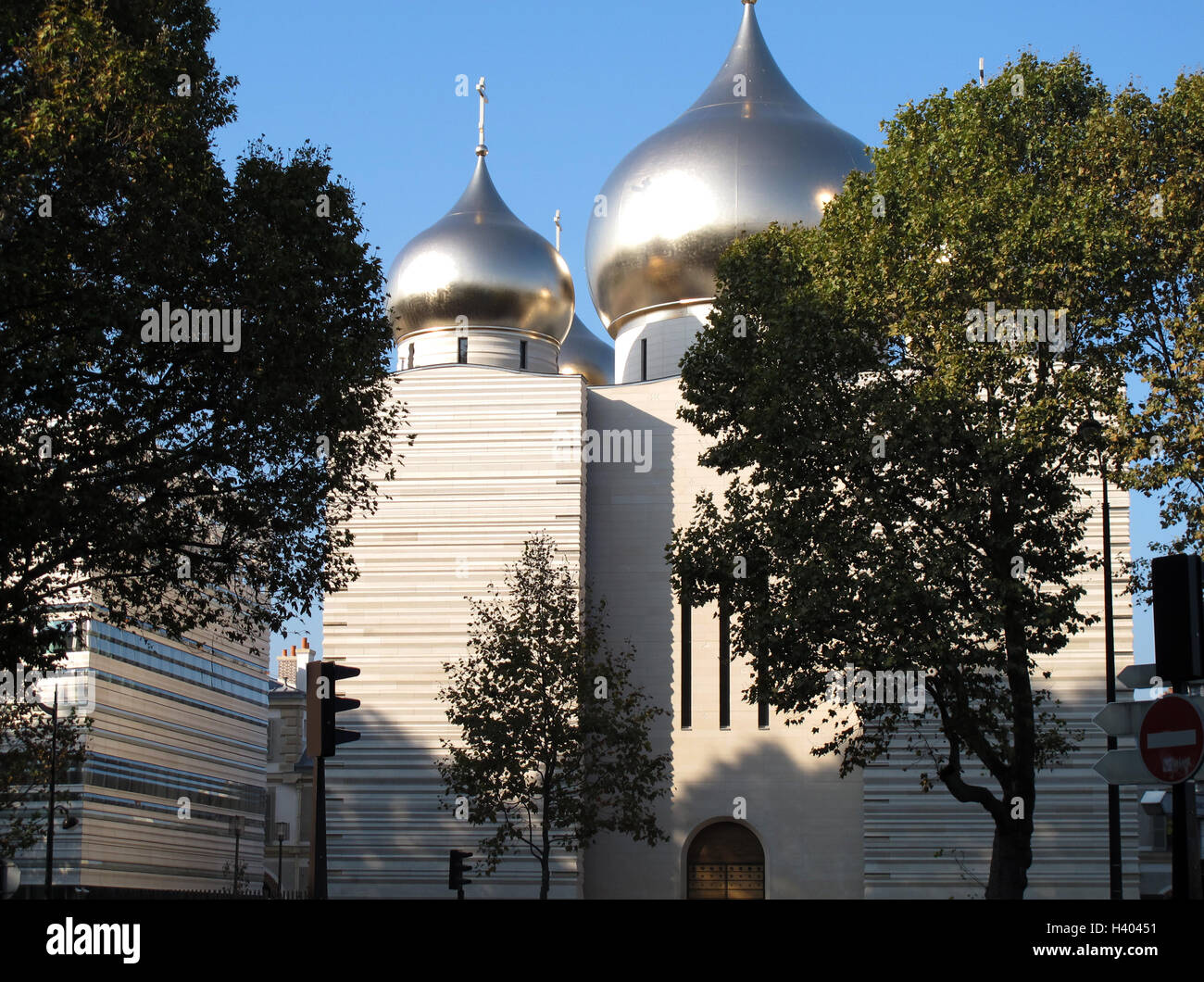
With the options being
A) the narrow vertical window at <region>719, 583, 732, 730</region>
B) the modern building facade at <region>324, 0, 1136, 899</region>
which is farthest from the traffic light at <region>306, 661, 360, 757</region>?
the narrow vertical window at <region>719, 583, 732, 730</region>

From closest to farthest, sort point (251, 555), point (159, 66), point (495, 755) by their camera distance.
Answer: point (159, 66) → point (251, 555) → point (495, 755)

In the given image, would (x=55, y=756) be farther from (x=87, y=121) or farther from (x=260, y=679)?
(x=260, y=679)

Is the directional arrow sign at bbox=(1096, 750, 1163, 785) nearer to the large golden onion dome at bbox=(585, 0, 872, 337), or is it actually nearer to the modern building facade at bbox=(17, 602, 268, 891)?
the large golden onion dome at bbox=(585, 0, 872, 337)

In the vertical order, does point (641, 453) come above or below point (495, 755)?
above

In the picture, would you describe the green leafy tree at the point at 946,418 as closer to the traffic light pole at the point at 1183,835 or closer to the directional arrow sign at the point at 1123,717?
the directional arrow sign at the point at 1123,717

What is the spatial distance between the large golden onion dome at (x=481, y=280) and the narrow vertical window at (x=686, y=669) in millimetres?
10270

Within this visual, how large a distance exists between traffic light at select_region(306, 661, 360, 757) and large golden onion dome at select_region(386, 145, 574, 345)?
28395mm

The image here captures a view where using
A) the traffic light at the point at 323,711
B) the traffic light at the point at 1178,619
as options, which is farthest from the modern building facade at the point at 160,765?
the traffic light at the point at 1178,619

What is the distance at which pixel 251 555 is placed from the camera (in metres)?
17.0

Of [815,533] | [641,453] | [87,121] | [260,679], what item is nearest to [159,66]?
[87,121]

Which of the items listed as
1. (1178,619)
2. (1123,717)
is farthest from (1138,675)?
(1178,619)

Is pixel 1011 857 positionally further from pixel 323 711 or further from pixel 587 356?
pixel 587 356

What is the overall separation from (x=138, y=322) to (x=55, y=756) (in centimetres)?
1877

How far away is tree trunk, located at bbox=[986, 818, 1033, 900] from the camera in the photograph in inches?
737
